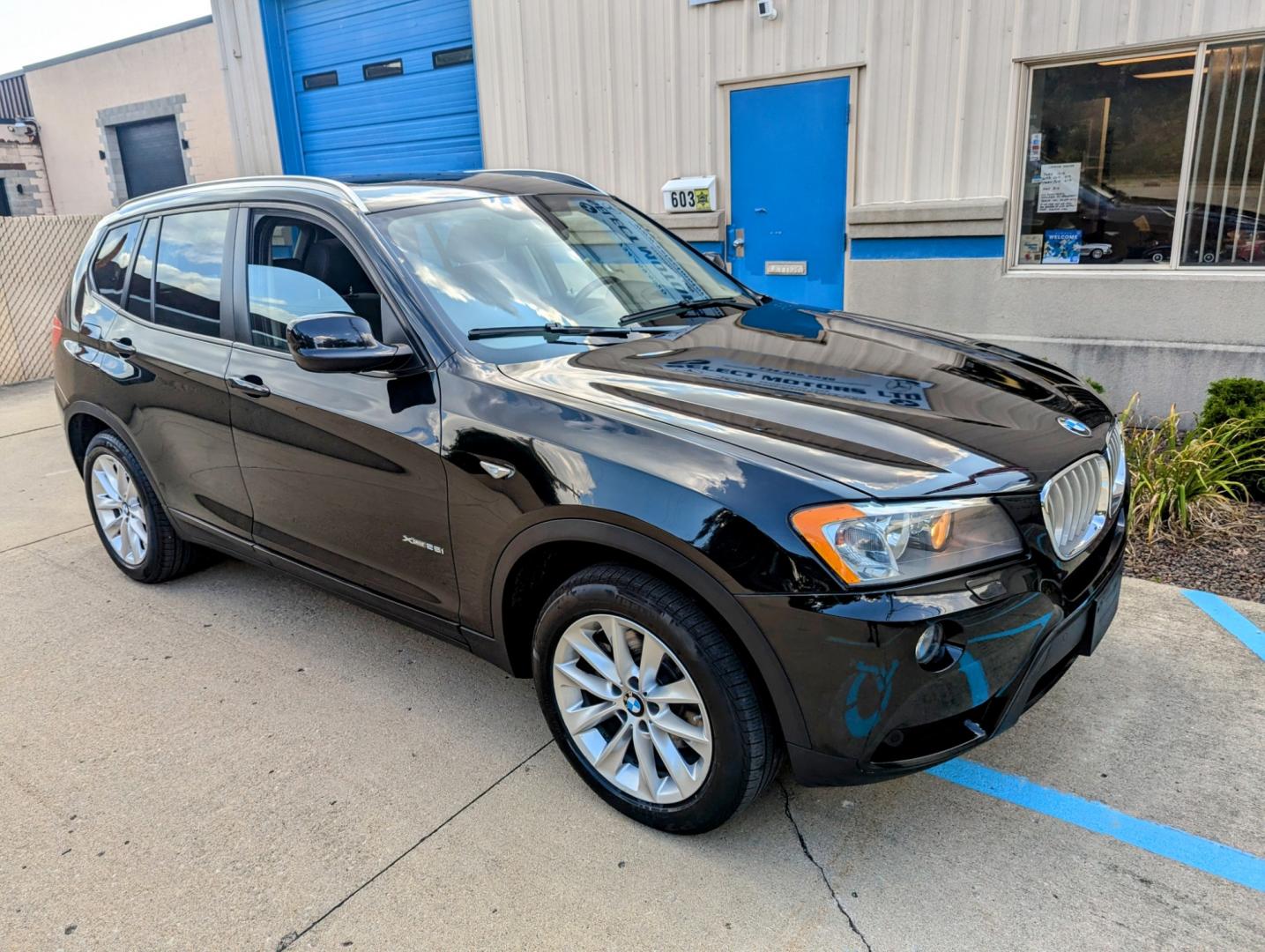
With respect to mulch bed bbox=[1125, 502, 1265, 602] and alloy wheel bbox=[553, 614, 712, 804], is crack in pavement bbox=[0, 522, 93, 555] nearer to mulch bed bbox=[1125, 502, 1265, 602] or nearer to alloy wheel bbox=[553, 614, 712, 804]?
alloy wheel bbox=[553, 614, 712, 804]

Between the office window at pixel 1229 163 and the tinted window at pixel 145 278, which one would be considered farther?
the office window at pixel 1229 163

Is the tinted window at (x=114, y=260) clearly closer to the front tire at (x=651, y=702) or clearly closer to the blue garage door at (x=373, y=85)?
the front tire at (x=651, y=702)

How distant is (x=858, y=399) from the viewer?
2600mm

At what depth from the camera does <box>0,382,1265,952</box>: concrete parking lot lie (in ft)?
7.71

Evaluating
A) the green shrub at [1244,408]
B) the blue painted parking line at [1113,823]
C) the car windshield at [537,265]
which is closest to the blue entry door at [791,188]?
the green shrub at [1244,408]

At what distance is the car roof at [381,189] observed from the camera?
10.8 feet

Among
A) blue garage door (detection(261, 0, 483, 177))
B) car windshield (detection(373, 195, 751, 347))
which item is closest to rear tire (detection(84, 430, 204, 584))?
car windshield (detection(373, 195, 751, 347))

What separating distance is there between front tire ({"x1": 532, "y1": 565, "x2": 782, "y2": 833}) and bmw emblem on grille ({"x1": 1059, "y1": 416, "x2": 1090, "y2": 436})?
1.24 metres

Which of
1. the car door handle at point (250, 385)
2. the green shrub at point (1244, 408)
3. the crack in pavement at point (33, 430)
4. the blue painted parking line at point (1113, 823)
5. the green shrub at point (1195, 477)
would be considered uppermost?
the car door handle at point (250, 385)

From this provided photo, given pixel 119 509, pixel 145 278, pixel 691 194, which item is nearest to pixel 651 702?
pixel 145 278

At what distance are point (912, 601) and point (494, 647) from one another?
4.47ft

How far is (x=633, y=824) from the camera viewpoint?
2.72m

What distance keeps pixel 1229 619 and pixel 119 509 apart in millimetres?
5082

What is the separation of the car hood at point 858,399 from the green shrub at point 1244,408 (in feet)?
7.59
